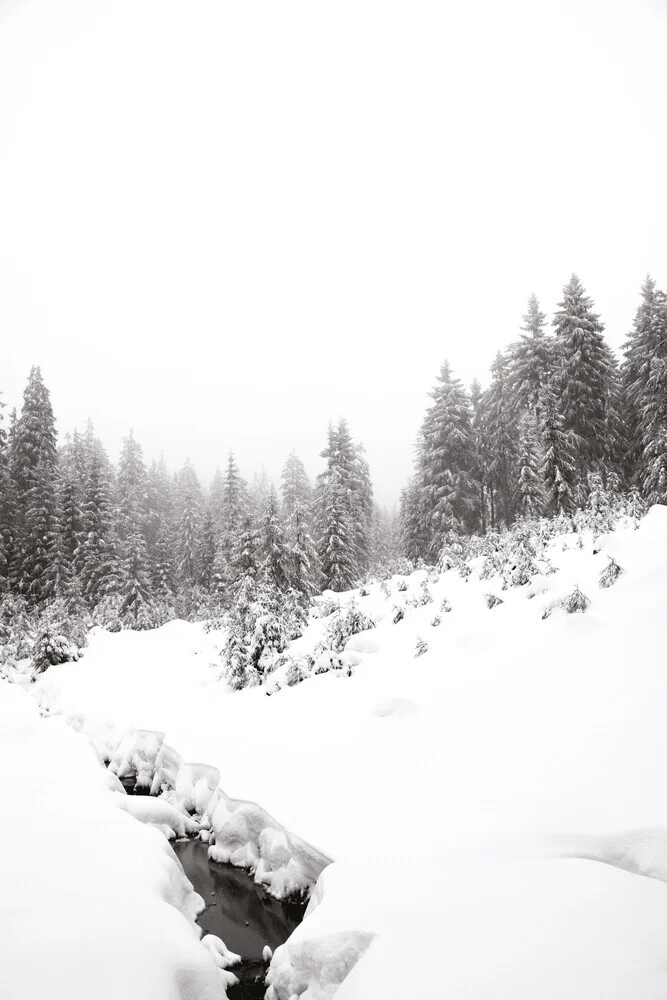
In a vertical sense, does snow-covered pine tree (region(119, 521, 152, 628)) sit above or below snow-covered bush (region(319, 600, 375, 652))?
above

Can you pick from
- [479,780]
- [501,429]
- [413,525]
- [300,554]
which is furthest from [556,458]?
[479,780]

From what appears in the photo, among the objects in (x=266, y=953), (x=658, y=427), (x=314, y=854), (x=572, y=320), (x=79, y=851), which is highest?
(x=572, y=320)

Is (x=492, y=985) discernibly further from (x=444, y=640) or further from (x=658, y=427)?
(x=658, y=427)

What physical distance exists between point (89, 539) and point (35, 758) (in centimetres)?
2276

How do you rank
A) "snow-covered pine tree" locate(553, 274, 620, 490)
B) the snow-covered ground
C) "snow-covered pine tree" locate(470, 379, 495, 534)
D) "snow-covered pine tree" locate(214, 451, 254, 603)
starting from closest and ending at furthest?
the snow-covered ground
"snow-covered pine tree" locate(553, 274, 620, 490)
"snow-covered pine tree" locate(470, 379, 495, 534)
"snow-covered pine tree" locate(214, 451, 254, 603)

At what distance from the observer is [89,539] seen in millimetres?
28156

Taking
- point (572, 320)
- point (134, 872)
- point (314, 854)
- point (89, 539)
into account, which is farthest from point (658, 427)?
point (89, 539)

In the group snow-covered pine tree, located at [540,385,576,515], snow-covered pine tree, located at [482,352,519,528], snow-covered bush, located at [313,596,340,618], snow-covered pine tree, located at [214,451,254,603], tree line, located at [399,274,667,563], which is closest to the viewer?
snow-covered bush, located at [313,596,340,618]

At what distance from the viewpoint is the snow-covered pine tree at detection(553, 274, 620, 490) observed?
22516 millimetres

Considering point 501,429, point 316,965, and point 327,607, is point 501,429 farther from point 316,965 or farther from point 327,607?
point 316,965

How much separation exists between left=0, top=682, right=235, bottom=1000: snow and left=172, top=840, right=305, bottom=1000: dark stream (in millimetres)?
344

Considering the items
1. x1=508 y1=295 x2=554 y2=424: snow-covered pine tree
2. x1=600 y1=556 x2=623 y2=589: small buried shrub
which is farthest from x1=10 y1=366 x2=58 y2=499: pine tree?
x1=600 y1=556 x2=623 y2=589: small buried shrub

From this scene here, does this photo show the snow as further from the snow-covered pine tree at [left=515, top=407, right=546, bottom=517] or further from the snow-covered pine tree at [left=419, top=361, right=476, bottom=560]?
the snow-covered pine tree at [left=515, top=407, right=546, bottom=517]

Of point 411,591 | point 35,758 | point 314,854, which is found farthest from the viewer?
point 411,591
